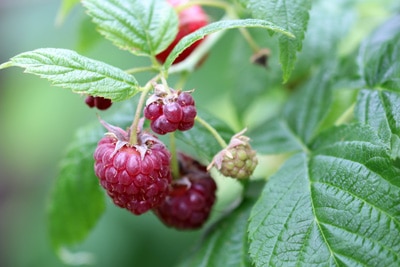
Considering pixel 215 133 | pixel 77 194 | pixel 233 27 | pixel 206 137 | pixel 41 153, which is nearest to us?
pixel 233 27

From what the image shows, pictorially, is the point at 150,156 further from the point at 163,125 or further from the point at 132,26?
the point at 132,26

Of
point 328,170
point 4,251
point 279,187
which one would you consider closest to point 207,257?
point 279,187

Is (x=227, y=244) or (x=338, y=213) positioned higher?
(x=338, y=213)

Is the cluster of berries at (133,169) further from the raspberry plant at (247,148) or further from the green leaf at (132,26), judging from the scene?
the green leaf at (132,26)

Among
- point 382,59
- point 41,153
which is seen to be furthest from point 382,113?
point 41,153

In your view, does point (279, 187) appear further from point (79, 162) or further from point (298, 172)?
point (79, 162)

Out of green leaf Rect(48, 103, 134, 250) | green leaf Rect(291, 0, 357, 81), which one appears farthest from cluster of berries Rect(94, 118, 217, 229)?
green leaf Rect(291, 0, 357, 81)
